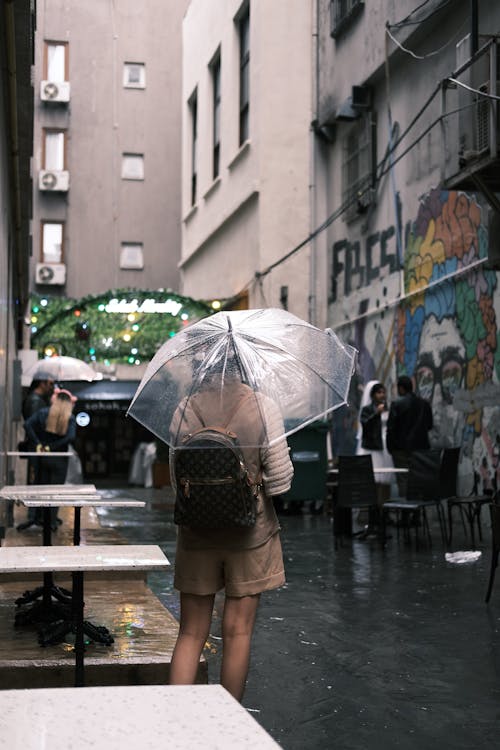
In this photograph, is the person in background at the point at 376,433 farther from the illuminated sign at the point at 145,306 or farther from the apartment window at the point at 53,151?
the apartment window at the point at 53,151

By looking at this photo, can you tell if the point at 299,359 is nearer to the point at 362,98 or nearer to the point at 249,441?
the point at 249,441

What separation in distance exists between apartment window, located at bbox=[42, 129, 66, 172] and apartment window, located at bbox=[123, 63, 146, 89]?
2.99 m

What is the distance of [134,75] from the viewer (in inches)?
1578

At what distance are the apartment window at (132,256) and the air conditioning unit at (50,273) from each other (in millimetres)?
2366

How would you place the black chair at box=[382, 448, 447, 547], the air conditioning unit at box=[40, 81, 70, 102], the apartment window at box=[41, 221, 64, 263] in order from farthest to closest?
the apartment window at box=[41, 221, 64, 263] → the air conditioning unit at box=[40, 81, 70, 102] → the black chair at box=[382, 448, 447, 547]

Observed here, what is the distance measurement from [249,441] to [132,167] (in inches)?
1414

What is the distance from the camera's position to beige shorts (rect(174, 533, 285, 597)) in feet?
16.1

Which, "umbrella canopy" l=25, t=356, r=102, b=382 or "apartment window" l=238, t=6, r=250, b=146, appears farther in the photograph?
"apartment window" l=238, t=6, r=250, b=146

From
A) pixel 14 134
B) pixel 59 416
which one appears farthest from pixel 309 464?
pixel 14 134

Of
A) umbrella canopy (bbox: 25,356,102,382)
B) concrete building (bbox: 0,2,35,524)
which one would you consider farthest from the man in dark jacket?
umbrella canopy (bbox: 25,356,102,382)

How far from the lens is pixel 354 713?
5617mm

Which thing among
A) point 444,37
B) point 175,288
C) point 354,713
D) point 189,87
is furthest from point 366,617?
point 175,288

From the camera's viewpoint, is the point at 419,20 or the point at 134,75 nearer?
the point at 419,20

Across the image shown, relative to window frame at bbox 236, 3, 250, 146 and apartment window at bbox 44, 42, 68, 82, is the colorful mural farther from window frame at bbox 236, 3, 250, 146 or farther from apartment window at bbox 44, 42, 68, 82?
apartment window at bbox 44, 42, 68, 82
